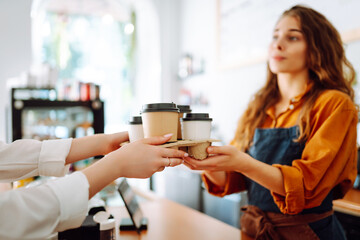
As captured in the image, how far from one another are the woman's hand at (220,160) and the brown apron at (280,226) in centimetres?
32

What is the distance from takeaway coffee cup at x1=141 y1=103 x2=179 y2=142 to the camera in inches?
32.7

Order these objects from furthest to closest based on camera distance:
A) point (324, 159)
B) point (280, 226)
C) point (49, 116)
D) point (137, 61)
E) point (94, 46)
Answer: point (137, 61) < point (94, 46) < point (49, 116) < point (280, 226) < point (324, 159)

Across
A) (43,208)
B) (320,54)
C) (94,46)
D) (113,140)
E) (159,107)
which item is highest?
(94,46)

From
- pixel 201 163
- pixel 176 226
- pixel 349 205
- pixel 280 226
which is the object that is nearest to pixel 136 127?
pixel 201 163

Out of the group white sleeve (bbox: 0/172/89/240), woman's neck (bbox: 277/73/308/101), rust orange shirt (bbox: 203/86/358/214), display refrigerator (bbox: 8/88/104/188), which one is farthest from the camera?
display refrigerator (bbox: 8/88/104/188)

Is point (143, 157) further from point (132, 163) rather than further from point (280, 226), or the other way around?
point (280, 226)

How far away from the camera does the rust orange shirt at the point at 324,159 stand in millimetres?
1022

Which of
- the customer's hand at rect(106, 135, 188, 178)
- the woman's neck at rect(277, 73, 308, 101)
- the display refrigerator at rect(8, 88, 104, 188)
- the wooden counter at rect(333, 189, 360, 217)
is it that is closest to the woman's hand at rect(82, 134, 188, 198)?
the customer's hand at rect(106, 135, 188, 178)

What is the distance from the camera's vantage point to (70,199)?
2.16 ft

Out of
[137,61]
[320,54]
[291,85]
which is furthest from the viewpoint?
[137,61]

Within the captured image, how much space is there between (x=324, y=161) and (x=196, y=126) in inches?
19.8

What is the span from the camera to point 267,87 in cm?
153

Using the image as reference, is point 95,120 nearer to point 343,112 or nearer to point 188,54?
point 188,54

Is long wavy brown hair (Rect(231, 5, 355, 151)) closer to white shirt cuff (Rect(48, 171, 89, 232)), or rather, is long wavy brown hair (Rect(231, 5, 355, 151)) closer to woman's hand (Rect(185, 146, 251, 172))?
woman's hand (Rect(185, 146, 251, 172))
